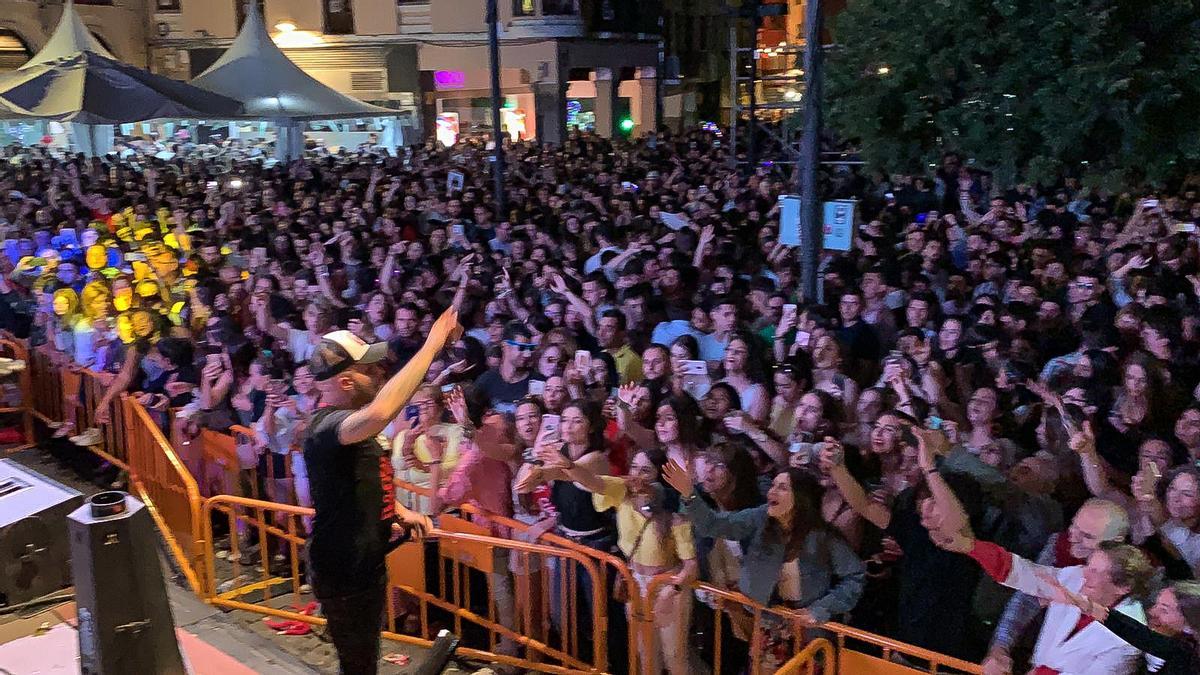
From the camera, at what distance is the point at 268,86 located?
17219 millimetres

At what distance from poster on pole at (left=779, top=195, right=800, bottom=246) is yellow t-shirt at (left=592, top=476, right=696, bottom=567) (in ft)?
13.2

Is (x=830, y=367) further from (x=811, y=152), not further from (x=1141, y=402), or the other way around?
(x=811, y=152)

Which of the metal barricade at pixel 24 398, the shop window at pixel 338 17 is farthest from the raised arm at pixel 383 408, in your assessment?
the shop window at pixel 338 17

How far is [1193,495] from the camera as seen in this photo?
14.5ft

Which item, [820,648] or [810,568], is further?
[810,568]

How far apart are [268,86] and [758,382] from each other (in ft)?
42.8

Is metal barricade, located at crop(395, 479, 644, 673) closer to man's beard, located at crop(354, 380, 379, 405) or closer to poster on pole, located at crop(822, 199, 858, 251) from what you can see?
man's beard, located at crop(354, 380, 379, 405)

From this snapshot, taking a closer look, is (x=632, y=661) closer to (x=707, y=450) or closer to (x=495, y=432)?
(x=707, y=450)

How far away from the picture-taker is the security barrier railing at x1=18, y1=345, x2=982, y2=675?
4785 mm

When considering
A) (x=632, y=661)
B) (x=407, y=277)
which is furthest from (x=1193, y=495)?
(x=407, y=277)

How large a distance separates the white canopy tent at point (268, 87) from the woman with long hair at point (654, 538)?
1307cm

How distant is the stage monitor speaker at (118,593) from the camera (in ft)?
9.69

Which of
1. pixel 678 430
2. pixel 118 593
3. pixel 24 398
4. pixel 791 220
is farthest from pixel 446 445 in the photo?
pixel 24 398

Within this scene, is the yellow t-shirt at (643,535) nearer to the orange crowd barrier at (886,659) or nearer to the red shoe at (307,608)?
the orange crowd barrier at (886,659)
